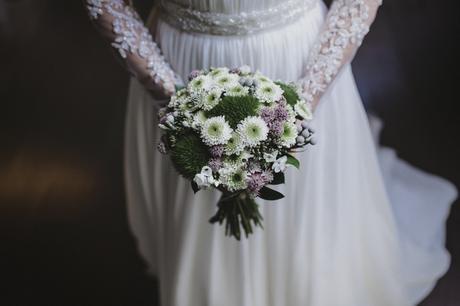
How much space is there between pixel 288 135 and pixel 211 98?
16 cm

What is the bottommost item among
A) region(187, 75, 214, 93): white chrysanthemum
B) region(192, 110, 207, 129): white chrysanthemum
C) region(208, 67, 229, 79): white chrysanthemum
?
region(192, 110, 207, 129): white chrysanthemum

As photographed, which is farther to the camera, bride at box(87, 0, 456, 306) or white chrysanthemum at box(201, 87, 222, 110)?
bride at box(87, 0, 456, 306)

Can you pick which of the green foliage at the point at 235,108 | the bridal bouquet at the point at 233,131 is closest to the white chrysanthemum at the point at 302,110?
the bridal bouquet at the point at 233,131

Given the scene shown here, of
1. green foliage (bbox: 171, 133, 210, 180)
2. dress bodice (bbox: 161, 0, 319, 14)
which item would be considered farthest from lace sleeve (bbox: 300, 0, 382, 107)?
green foliage (bbox: 171, 133, 210, 180)

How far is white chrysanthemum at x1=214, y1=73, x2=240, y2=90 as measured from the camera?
1.20 m

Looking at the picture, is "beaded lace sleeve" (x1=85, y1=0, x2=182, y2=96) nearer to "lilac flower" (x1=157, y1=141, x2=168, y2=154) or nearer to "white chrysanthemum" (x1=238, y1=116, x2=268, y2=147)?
"lilac flower" (x1=157, y1=141, x2=168, y2=154)

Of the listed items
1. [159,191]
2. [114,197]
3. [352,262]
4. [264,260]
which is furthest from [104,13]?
[114,197]

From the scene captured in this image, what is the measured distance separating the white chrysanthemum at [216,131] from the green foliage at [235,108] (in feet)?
0.06

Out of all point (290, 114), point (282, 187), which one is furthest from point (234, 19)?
point (282, 187)

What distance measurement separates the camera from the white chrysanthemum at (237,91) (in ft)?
3.86

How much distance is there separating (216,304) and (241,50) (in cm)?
68

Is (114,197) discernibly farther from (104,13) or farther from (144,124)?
(104,13)

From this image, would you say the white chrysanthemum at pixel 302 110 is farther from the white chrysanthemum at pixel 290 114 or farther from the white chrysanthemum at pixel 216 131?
the white chrysanthemum at pixel 216 131

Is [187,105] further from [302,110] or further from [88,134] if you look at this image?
[88,134]
